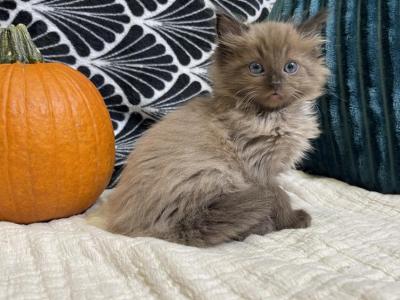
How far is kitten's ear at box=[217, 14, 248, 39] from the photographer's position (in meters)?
1.17

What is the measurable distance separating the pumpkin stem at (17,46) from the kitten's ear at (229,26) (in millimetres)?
550

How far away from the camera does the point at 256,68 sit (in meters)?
1.14

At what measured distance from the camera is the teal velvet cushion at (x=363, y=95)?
132cm

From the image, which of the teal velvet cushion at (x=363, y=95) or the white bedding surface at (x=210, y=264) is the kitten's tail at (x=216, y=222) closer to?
the white bedding surface at (x=210, y=264)

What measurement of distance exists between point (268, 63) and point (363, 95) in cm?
42

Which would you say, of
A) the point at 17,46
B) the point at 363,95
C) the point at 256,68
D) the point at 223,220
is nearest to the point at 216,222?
the point at 223,220

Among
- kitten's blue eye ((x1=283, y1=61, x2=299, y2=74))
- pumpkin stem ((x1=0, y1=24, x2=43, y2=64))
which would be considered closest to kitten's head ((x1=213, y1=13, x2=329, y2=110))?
kitten's blue eye ((x1=283, y1=61, x2=299, y2=74))

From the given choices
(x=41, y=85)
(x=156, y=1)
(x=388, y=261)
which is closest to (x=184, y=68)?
(x=156, y=1)

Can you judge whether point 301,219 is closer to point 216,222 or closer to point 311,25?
point 216,222

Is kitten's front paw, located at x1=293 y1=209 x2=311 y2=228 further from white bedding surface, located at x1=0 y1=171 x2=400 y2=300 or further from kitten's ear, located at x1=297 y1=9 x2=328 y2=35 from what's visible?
kitten's ear, located at x1=297 y1=9 x2=328 y2=35

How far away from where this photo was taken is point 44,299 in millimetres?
796

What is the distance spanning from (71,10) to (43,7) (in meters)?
0.09

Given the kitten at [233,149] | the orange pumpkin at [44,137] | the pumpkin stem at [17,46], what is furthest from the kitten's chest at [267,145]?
the pumpkin stem at [17,46]

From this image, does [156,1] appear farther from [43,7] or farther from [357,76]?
[357,76]
